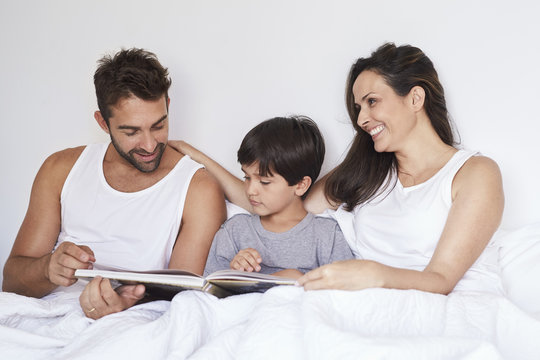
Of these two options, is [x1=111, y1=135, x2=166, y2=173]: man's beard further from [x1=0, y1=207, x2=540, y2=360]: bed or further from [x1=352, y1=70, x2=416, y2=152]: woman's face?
[x1=352, y1=70, x2=416, y2=152]: woman's face

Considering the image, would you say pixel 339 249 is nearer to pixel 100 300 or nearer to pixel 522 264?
pixel 522 264

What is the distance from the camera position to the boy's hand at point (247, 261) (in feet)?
4.83

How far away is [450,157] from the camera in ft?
5.36

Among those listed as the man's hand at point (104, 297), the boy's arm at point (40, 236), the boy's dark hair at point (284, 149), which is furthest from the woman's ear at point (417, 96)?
the boy's arm at point (40, 236)

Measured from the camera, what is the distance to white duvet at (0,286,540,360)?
35.1 inches

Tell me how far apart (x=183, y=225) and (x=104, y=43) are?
1067 mm

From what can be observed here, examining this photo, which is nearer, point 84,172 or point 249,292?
point 249,292

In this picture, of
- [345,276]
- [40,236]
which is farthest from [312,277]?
[40,236]

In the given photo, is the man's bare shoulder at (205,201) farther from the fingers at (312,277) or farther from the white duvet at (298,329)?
the fingers at (312,277)

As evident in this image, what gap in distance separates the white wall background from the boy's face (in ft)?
1.15

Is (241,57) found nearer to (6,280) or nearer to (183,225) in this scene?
(183,225)

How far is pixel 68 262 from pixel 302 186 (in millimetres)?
812

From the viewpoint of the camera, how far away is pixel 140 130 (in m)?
1.78

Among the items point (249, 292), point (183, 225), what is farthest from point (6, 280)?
point (249, 292)
